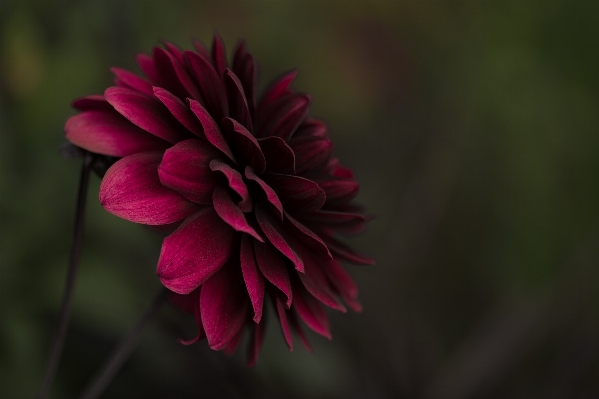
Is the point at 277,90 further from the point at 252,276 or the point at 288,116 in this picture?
the point at 252,276

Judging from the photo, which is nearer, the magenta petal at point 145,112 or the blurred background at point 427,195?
the magenta petal at point 145,112

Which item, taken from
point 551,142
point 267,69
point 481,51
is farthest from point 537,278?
point 267,69

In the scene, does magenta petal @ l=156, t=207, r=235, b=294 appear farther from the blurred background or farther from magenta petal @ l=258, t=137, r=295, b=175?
the blurred background

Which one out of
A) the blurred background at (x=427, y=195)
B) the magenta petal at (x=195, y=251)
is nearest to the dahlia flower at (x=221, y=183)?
the magenta petal at (x=195, y=251)

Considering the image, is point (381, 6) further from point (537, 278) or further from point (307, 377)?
point (307, 377)

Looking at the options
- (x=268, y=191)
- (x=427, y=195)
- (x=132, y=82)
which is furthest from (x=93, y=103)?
(x=427, y=195)

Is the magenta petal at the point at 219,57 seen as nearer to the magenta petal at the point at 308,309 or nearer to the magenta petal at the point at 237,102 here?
the magenta petal at the point at 237,102
